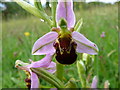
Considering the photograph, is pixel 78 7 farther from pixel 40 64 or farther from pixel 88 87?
pixel 40 64

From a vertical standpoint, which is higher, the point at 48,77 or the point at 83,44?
the point at 83,44

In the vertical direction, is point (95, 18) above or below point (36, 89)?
above

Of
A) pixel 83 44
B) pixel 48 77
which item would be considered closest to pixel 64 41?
pixel 83 44

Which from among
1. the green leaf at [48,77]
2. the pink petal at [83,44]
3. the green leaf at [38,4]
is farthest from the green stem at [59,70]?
the green leaf at [38,4]

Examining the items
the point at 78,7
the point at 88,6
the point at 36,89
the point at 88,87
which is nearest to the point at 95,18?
the point at 88,6

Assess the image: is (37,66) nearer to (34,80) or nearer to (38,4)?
(34,80)

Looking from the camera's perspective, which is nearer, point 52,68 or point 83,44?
point 83,44
